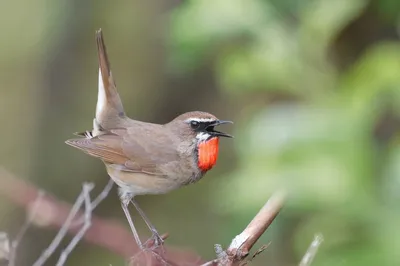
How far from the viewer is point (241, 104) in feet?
19.1

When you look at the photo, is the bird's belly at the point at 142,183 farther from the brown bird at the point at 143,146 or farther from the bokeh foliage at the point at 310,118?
the bokeh foliage at the point at 310,118

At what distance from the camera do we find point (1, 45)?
633 centimetres

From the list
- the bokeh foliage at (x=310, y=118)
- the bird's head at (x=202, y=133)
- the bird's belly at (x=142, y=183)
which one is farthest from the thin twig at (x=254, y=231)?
the bokeh foliage at (x=310, y=118)

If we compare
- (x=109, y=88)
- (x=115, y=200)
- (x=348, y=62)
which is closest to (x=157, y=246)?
(x=109, y=88)

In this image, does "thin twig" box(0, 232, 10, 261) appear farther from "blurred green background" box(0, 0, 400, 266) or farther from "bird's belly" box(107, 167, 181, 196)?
"blurred green background" box(0, 0, 400, 266)

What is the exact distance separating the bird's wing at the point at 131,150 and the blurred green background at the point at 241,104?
3.61ft

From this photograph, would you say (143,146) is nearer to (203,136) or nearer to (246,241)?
(203,136)

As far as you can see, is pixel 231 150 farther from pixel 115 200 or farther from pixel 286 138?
pixel 286 138

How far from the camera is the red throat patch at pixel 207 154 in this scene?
201 cm

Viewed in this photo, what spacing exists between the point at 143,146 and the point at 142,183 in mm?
106

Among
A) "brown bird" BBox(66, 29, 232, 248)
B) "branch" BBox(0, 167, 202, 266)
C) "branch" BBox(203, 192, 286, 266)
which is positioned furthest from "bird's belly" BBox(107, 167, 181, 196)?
"branch" BBox(203, 192, 286, 266)

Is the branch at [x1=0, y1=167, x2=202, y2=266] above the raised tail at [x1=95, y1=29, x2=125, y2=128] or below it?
below

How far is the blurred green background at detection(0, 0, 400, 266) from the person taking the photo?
3225mm

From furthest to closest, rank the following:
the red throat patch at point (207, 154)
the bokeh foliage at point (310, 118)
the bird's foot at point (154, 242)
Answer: the bokeh foliage at point (310, 118)
the red throat patch at point (207, 154)
the bird's foot at point (154, 242)
